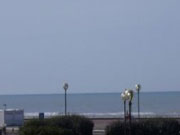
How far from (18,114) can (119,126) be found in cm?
1851

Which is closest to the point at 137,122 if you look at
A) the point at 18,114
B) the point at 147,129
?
the point at 147,129

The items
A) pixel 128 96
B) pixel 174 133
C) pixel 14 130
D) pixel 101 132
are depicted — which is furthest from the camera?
pixel 14 130

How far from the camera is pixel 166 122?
162 ft

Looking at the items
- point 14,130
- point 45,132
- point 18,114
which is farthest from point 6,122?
point 45,132

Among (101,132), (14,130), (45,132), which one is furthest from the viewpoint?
(14,130)

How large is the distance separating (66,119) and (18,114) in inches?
641

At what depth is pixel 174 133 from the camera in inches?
1937

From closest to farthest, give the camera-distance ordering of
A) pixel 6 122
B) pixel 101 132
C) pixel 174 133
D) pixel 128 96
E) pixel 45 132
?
pixel 45 132 < pixel 128 96 < pixel 174 133 < pixel 101 132 < pixel 6 122

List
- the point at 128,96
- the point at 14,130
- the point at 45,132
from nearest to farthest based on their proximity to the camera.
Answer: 1. the point at 45,132
2. the point at 128,96
3. the point at 14,130

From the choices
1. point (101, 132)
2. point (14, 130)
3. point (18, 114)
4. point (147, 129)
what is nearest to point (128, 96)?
point (147, 129)

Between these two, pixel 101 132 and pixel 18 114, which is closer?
pixel 101 132

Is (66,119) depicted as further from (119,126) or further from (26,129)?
(26,129)

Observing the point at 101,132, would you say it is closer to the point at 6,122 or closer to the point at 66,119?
the point at 66,119

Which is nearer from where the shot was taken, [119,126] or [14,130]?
[119,126]
